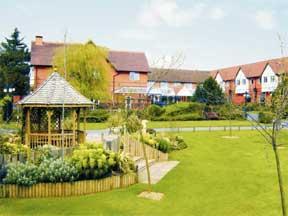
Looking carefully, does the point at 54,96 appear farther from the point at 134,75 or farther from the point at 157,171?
the point at 134,75

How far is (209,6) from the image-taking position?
1630 centimetres

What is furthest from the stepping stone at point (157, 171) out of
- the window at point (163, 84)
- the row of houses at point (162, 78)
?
the window at point (163, 84)

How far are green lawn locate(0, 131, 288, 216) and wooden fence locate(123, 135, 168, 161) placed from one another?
1632mm

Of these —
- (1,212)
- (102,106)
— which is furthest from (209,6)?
(102,106)

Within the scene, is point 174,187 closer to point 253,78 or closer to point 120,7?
point 120,7

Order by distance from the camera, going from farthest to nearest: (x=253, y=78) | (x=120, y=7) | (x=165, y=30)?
(x=253, y=78)
(x=165, y=30)
(x=120, y=7)

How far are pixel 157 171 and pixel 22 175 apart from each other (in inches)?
262

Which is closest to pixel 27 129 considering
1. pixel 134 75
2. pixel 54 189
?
pixel 54 189

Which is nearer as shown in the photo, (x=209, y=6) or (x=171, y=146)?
(x=209, y=6)

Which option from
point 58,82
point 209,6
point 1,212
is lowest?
point 1,212

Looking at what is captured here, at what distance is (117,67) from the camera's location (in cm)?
5691

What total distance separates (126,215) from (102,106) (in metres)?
40.1

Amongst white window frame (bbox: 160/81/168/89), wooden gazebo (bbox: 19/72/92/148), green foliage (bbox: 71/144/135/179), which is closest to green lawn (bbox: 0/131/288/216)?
green foliage (bbox: 71/144/135/179)

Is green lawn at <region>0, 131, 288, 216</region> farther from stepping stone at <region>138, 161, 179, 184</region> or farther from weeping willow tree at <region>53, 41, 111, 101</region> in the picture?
weeping willow tree at <region>53, 41, 111, 101</region>
